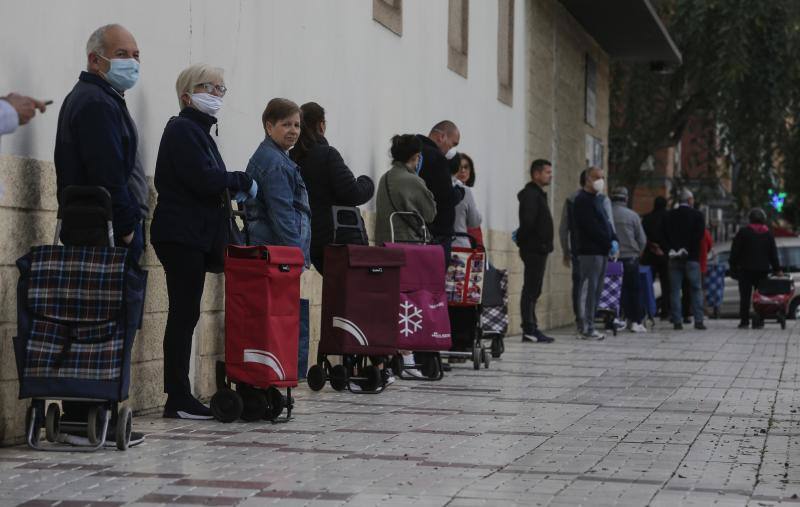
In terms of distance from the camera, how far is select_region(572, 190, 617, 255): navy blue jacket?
62.8 ft

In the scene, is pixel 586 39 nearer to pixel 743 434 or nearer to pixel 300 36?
pixel 300 36

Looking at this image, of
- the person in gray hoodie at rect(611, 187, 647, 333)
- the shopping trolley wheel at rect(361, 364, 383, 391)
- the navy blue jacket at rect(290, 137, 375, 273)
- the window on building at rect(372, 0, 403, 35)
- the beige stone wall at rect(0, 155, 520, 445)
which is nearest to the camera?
the beige stone wall at rect(0, 155, 520, 445)

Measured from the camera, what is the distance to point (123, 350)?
25.4 ft

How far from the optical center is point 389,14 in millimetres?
15141

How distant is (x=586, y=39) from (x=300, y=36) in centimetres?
1640

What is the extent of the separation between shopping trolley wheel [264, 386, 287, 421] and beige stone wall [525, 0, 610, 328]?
14.3 meters

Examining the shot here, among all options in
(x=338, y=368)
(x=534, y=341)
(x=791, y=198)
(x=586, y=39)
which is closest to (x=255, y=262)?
(x=338, y=368)

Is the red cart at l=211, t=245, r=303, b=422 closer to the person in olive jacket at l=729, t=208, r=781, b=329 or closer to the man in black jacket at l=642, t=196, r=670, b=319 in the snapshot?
the man in black jacket at l=642, t=196, r=670, b=319

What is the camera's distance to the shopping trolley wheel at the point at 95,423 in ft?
25.4

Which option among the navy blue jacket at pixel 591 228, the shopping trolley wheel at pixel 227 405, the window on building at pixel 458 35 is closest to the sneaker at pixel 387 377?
the shopping trolley wheel at pixel 227 405

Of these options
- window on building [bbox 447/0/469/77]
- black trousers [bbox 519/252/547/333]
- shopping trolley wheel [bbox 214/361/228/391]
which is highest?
window on building [bbox 447/0/469/77]

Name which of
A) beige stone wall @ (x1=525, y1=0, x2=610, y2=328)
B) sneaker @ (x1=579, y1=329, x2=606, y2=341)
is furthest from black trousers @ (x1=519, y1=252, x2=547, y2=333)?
beige stone wall @ (x1=525, y1=0, x2=610, y2=328)

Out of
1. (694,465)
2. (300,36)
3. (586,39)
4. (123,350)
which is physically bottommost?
(694,465)

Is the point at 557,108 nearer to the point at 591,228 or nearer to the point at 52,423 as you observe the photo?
the point at 591,228
